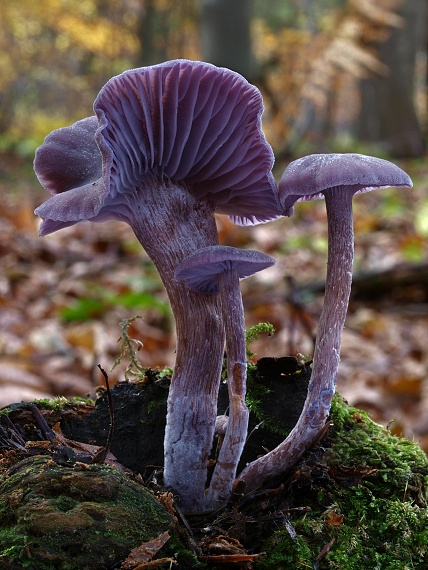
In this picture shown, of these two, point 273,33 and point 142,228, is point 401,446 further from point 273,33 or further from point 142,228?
point 273,33

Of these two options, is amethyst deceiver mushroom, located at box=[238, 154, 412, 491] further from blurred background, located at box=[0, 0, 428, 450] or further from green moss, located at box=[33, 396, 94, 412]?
green moss, located at box=[33, 396, 94, 412]

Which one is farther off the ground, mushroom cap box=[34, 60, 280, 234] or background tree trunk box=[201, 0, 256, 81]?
background tree trunk box=[201, 0, 256, 81]

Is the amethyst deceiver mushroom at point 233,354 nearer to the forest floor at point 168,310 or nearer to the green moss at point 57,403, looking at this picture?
the green moss at point 57,403

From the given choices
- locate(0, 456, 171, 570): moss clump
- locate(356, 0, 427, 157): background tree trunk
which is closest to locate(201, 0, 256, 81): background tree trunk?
locate(356, 0, 427, 157): background tree trunk

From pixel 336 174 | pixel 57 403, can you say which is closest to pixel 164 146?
pixel 336 174

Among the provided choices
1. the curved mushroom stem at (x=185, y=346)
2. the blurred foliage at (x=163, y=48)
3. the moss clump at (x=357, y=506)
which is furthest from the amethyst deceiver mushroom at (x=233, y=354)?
the blurred foliage at (x=163, y=48)

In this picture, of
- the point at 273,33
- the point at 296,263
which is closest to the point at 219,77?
the point at 296,263
